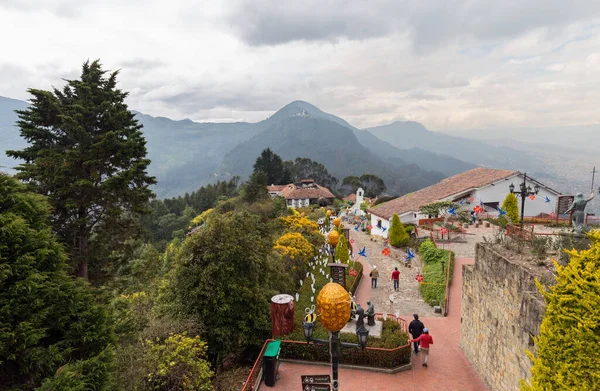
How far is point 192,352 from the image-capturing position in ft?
27.4

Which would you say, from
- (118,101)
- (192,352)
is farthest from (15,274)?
(118,101)

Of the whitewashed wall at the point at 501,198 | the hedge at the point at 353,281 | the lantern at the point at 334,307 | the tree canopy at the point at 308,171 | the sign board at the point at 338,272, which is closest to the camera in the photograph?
the lantern at the point at 334,307

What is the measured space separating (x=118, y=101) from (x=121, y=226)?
249 inches

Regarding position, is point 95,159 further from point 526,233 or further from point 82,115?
point 526,233

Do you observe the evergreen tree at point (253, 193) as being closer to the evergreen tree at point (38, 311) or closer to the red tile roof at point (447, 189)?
the red tile roof at point (447, 189)

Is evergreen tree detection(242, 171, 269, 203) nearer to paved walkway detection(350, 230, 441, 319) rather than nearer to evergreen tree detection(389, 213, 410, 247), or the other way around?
paved walkway detection(350, 230, 441, 319)

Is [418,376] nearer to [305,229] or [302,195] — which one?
[305,229]

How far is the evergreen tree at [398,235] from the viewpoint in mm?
23797

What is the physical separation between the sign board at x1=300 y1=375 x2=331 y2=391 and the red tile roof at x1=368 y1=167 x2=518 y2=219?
22.3 m

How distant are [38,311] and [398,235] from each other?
71.5 ft

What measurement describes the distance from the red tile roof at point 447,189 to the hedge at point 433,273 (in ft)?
30.7

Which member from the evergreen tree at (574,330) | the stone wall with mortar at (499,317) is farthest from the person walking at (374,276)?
the evergreen tree at (574,330)

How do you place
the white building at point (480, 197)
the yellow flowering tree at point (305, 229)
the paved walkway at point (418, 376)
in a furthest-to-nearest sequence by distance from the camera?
the white building at point (480, 197)
the yellow flowering tree at point (305, 229)
the paved walkway at point (418, 376)

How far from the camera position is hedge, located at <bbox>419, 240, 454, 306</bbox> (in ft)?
50.0
